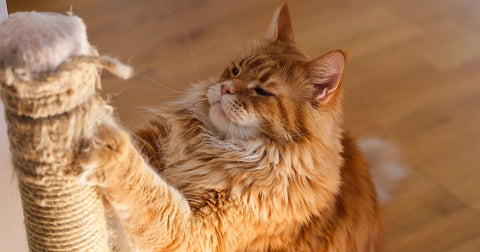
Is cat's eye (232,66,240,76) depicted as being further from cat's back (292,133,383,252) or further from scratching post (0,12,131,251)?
scratching post (0,12,131,251)

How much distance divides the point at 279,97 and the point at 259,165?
0.17 m

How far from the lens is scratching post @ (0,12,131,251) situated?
2.60 feet

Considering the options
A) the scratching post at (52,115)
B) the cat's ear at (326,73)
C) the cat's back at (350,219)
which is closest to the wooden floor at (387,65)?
the cat's back at (350,219)

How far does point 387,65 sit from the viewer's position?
2818 mm

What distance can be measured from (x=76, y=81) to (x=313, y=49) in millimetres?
2124

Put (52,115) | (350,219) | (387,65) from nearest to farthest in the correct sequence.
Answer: (52,115) → (350,219) → (387,65)

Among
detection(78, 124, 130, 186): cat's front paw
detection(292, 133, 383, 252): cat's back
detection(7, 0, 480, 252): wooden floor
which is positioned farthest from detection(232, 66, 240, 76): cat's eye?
detection(7, 0, 480, 252): wooden floor

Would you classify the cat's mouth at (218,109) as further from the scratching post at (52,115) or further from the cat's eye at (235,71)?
the scratching post at (52,115)

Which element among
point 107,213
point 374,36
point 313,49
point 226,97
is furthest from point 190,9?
point 107,213

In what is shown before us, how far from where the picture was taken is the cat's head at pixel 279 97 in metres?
1.38

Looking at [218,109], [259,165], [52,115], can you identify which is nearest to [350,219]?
[259,165]

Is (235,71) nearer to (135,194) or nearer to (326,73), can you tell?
(326,73)

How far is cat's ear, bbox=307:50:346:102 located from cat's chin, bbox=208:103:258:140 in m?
0.18

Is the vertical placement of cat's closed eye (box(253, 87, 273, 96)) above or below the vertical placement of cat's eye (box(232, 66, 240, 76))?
below
